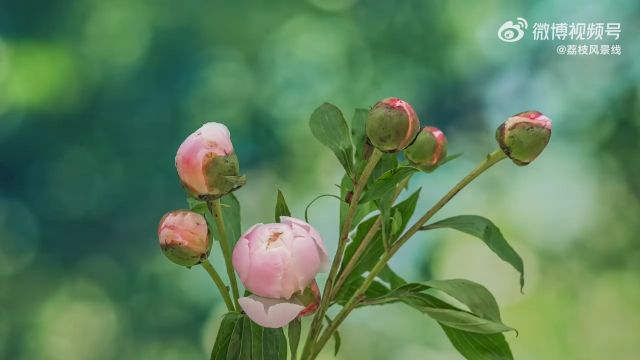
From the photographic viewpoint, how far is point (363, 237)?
2.67ft

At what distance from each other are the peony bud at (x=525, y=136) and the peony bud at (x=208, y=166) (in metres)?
0.23

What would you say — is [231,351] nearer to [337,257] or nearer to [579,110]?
[337,257]

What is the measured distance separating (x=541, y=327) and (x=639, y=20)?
45 centimetres

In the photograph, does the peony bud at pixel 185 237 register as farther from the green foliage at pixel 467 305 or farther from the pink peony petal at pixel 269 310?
the green foliage at pixel 467 305

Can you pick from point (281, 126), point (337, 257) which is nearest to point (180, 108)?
point (281, 126)

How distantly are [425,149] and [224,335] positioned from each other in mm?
251

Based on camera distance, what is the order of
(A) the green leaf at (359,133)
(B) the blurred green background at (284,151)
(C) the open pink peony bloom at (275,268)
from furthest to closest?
(B) the blurred green background at (284,151) < (A) the green leaf at (359,133) < (C) the open pink peony bloom at (275,268)

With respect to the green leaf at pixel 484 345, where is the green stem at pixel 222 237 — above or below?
above

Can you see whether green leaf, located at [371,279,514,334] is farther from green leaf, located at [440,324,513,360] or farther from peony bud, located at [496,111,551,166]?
peony bud, located at [496,111,551,166]

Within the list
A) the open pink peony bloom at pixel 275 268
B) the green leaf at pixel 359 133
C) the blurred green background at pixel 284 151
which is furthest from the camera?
the blurred green background at pixel 284 151

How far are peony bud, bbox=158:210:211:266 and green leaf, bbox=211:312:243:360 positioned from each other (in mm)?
59

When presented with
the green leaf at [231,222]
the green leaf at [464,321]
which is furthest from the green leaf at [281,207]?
the green leaf at [464,321]

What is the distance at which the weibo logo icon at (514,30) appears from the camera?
1.21m

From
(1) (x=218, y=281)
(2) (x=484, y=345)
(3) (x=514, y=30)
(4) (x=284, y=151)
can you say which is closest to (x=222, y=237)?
(1) (x=218, y=281)
